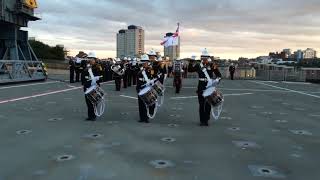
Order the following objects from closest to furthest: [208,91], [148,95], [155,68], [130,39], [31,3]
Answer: [208,91] < [148,95] < [155,68] < [31,3] < [130,39]

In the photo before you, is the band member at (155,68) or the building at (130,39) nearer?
the band member at (155,68)

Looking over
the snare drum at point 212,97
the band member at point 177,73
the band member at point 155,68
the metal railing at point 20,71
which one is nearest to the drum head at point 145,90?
the band member at point 155,68

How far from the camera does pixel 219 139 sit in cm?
907

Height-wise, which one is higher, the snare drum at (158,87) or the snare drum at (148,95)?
the snare drum at (158,87)

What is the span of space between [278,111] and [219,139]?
6.23m

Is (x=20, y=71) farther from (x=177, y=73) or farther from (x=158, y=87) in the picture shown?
(x=158, y=87)

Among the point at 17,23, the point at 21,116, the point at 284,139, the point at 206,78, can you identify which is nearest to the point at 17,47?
the point at 17,23

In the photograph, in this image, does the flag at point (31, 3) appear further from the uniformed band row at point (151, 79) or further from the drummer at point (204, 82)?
the drummer at point (204, 82)

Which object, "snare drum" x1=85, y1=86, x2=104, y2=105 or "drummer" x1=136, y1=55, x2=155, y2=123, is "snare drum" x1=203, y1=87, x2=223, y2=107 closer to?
"drummer" x1=136, y1=55, x2=155, y2=123

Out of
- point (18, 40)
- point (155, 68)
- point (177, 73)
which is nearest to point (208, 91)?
point (155, 68)

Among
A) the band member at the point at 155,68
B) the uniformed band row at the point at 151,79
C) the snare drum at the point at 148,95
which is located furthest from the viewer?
the band member at the point at 155,68

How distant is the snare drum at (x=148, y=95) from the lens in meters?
11.0

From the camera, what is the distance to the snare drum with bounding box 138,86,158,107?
1105 centimetres

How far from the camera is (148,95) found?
11055mm
